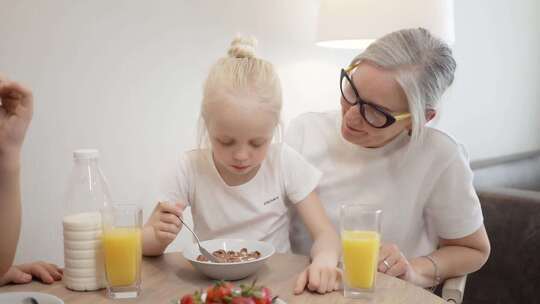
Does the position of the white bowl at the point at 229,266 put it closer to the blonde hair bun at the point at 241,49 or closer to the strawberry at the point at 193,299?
the strawberry at the point at 193,299

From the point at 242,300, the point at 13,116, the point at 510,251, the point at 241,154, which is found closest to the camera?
the point at 242,300

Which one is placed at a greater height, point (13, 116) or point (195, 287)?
point (13, 116)

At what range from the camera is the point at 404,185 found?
165cm

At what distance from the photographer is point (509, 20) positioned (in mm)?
4312

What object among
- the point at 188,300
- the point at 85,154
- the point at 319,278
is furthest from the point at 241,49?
the point at 188,300

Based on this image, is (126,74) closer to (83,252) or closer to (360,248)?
(83,252)

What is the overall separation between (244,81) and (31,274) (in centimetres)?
63

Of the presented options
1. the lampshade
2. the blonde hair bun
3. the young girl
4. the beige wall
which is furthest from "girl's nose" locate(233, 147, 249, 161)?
the lampshade

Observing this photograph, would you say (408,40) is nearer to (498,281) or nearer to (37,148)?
(37,148)

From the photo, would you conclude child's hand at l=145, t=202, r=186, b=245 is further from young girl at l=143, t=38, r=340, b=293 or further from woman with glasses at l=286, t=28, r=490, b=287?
woman with glasses at l=286, t=28, r=490, b=287

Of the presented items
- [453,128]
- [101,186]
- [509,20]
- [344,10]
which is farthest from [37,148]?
[509,20]

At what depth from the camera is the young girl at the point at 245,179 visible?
1.35m

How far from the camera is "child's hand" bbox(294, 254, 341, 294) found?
119 centimetres

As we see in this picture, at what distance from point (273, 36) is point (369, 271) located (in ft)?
5.12
